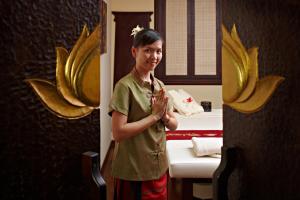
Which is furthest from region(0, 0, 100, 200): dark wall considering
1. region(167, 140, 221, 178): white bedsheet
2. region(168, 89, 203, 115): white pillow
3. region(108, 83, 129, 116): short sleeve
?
region(168, 89, 203, 115): white pillow

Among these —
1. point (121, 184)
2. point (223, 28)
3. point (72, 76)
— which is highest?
point (223, 28)

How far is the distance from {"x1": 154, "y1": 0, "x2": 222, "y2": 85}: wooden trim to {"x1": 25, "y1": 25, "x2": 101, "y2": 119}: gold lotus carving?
4515mm

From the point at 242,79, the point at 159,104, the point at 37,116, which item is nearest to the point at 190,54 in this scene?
the point at 159,104

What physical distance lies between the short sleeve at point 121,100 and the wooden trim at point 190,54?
147 inches

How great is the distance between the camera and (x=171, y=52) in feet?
17.3

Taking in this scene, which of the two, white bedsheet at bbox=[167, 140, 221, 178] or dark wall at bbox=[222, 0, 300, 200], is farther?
white bedsheet at bbox=[167, 140, 221, 178]

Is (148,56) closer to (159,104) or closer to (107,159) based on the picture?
(159,104)

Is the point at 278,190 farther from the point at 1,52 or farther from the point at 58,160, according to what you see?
the point at 1,52

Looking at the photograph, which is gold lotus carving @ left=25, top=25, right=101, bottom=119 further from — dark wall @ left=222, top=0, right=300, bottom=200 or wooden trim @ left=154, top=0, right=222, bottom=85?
wooden trim @ left=154, top=0, right=222, bottom=85

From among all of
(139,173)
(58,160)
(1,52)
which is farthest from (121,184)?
(1,52)

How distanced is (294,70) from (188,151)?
1.89m

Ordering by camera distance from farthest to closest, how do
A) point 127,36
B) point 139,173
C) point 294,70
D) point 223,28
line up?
point 127,36 < point 139,173 < point 223,28 < point 294,70

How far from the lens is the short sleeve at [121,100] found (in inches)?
59.9

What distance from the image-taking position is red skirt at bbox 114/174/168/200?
1573 mm
